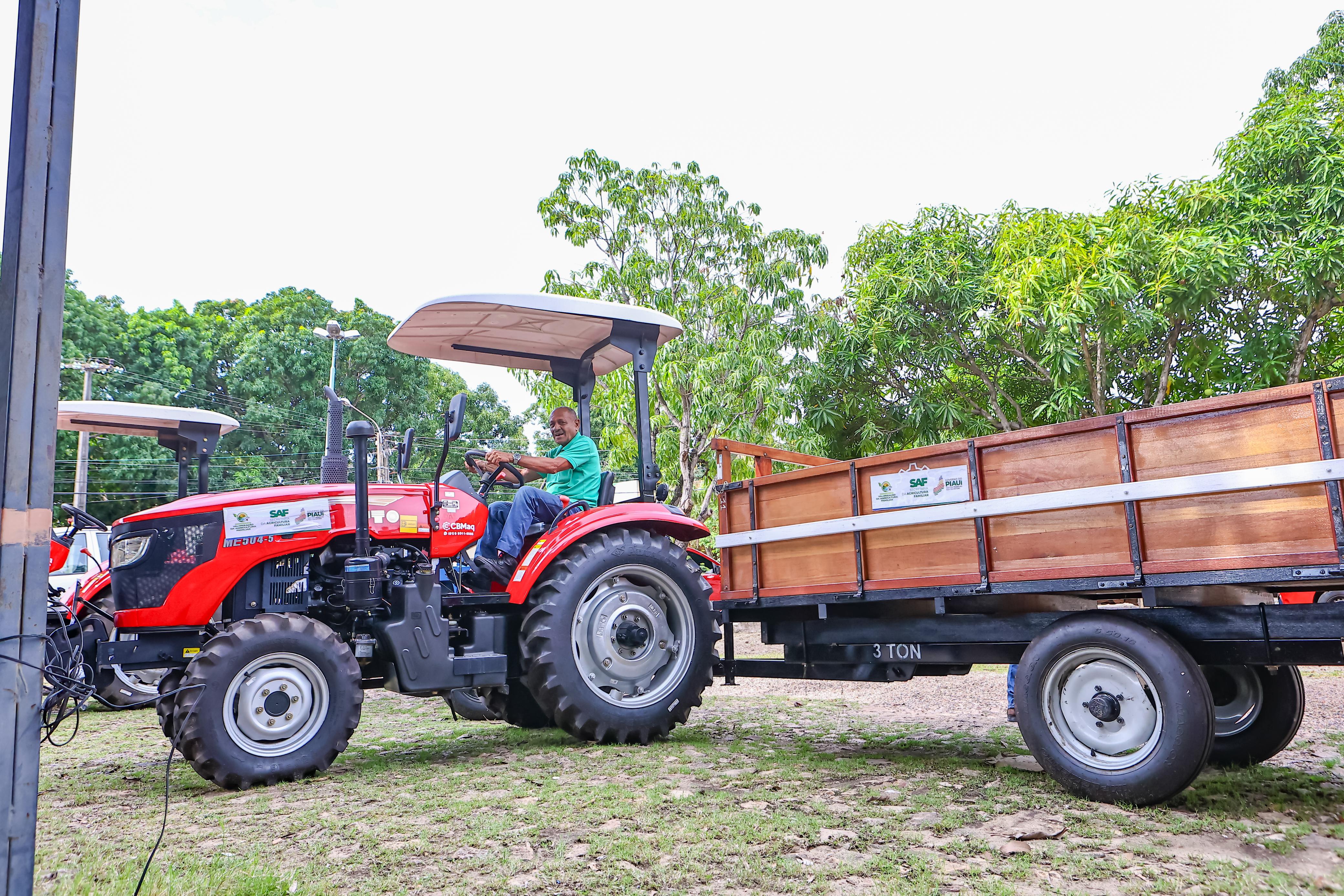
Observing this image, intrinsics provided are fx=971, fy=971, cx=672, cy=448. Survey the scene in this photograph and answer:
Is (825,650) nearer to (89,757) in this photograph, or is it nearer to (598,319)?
(598,319)

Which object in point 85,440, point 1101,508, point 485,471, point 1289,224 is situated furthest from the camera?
point 85,440

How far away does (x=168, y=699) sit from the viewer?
459 centimetres

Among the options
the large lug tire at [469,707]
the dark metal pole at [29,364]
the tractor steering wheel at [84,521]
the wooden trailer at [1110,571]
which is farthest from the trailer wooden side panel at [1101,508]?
the tractor steering wheel at [84,521]

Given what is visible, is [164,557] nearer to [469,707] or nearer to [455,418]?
[455,418]

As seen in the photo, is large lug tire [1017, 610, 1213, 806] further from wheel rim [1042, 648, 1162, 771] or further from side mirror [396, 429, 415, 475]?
side mirror [396, 429, 415, 475]

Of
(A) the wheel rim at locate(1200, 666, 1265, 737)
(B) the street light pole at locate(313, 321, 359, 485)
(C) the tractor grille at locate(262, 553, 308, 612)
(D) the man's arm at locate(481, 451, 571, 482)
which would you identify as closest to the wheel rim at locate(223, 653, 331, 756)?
(C) the tractor grille at locate(262, 553, 308, 612)

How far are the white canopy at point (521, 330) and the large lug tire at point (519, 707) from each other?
2.24 m

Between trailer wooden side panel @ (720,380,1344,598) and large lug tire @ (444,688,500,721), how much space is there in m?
2.72

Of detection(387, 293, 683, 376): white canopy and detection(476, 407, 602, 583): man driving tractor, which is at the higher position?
detection(387, 293, 683, 376): white canopy

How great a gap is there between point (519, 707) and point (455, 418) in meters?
2.67

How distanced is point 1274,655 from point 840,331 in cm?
1057

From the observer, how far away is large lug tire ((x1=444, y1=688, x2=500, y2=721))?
6848 millimetres

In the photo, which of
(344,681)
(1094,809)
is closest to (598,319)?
(344,681)

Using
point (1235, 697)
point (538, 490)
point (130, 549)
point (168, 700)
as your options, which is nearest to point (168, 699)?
point (168, 700)
